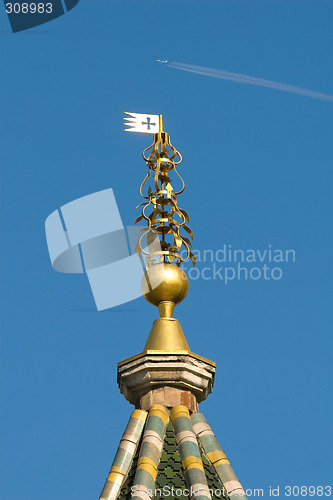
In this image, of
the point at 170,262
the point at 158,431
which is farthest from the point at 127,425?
the point at 170,262

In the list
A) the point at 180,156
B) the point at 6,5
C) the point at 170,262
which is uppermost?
the point at 6,5

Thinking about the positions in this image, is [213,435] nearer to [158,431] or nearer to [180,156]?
[158,431]

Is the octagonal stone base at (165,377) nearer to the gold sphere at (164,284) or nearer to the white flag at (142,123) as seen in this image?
the gold sphere at (164,284)

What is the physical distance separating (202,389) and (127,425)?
4.21ft

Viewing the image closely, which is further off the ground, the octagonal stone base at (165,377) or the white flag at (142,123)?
the white flag at (142,123)

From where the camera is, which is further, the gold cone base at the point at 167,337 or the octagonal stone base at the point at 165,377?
the gold cone base at the point at 167,337

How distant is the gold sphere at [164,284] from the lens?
77.8ft

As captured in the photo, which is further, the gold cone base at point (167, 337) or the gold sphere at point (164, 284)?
the gold sphere at point (164, 284)

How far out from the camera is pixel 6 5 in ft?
91.7

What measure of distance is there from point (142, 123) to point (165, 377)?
14.3 ft

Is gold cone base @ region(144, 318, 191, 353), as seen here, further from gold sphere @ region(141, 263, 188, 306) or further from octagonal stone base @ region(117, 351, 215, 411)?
gold sphere @ region(141, 263, 188, 306)

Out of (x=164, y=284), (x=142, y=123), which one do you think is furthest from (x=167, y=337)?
(x=142, y=123)

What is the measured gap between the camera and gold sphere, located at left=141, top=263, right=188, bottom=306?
77.8ft

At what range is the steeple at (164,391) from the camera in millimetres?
21359
